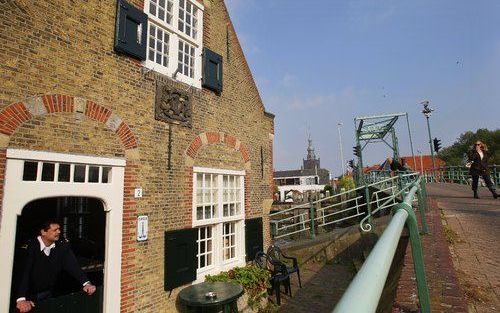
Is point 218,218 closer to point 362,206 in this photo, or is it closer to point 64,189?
point 64,189

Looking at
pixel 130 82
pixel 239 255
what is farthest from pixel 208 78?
pixel 239 255

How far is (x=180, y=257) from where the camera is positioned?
6766mm

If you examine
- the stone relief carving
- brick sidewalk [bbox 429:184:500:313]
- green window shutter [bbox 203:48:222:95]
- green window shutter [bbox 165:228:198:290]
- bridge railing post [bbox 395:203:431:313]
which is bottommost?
green window shutter [bbox 165:228:198:290]

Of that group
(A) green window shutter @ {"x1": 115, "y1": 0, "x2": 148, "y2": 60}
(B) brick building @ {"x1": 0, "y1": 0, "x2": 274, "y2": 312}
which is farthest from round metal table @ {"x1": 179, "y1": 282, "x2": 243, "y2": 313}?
(A) green window shutter @ {"x1": 115, "y1": 0, "x2": 148, "y2": 60}

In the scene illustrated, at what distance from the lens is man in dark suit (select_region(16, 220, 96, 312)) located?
14.6 feet

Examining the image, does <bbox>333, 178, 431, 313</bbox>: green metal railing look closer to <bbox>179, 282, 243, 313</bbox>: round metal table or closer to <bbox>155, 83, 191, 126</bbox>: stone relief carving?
<bbox>179, 282, 243, 313</bbox>: round metal table

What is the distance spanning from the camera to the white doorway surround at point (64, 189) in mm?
4418

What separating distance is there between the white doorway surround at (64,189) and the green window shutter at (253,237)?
158 inches

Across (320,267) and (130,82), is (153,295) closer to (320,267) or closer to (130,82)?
(130,82)

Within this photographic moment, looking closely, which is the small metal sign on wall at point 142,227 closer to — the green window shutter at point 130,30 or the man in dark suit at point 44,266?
the man in dark suit at point 44,266

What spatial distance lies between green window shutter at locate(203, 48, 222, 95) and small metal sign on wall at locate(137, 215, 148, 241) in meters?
3.68

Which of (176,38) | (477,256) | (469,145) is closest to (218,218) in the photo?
(176,38)

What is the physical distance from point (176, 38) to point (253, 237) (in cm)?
577

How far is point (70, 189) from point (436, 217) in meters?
6.70
